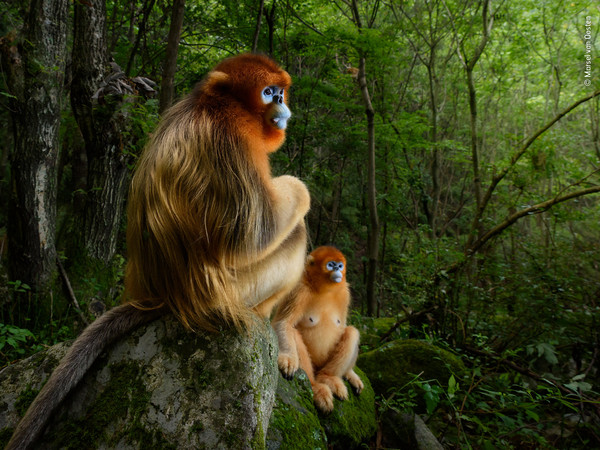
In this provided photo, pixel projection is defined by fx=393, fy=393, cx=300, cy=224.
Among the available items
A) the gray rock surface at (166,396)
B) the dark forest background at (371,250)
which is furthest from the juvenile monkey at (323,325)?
the gray rock surface at (166,396)

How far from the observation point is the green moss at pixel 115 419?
72.1 inches

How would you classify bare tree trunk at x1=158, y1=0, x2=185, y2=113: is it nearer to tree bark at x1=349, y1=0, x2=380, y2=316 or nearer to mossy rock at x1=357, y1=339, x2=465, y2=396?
tree bark at x1=349, y1=0, x2=380, y2=316

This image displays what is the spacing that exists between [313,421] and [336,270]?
1.43 metres

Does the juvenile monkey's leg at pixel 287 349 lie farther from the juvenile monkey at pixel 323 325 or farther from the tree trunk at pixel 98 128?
the tree trunk at pixel 98 128

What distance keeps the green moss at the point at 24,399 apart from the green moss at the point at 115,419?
13.7 inches

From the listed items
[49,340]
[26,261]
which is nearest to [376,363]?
[49,340]

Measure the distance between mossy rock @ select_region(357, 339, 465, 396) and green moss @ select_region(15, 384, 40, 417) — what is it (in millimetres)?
3230

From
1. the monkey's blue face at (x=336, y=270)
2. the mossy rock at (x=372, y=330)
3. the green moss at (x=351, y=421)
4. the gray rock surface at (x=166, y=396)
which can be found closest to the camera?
the gray rock surface at (x=166, y=396)

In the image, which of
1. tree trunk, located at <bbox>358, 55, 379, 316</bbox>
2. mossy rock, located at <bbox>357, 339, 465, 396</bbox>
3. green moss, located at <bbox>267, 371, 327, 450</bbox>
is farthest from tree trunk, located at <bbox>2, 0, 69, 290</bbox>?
tree trunk, located at <bbox>358, 55, 379, 316</bbox>

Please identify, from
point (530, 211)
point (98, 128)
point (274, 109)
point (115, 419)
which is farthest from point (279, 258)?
point (530, 211)

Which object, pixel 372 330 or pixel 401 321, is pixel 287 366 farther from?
pixel 372 330

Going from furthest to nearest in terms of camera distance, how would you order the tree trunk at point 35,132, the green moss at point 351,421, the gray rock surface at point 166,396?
the tree trunk at point 35,132 → the green moss at point 351,421 → the gray rock surface at point 166,396

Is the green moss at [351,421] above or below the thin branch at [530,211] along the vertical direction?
below

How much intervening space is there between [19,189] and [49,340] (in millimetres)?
1614
